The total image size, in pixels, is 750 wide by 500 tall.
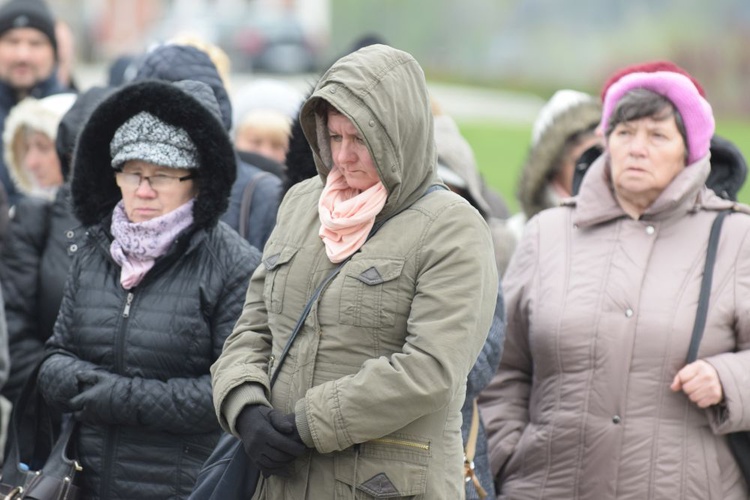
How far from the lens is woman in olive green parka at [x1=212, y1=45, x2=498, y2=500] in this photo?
3.38 m

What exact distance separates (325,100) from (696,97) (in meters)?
1.66

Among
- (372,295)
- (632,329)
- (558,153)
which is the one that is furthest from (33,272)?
(558,153)

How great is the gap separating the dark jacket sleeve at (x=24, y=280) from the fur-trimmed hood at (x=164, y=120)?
0.89 metres

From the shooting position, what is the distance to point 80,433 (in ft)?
14.1

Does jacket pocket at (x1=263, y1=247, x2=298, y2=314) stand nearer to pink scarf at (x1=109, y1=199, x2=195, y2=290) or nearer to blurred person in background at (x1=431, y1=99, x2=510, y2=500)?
pink scarf at (x1=109, y1=199, x2=195, y2=290)

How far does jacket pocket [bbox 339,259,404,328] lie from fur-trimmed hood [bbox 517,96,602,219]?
291 cm

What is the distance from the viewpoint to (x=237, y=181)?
533 cm

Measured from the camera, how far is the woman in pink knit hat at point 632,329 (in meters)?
4.37

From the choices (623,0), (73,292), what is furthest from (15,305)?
(623,0)

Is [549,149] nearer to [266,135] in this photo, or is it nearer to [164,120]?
[266,135]

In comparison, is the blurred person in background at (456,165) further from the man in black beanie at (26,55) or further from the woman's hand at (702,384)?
the man in black beanie at (26,55)

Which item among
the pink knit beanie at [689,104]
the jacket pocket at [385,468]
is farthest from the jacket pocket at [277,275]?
the pink knit beanie at [689,104]

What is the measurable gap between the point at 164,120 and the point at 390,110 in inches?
46.8

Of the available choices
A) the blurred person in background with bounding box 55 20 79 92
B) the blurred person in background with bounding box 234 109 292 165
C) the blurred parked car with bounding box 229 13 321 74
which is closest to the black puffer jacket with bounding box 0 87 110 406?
the blurred person in background with bounding box 234 109 292 165
